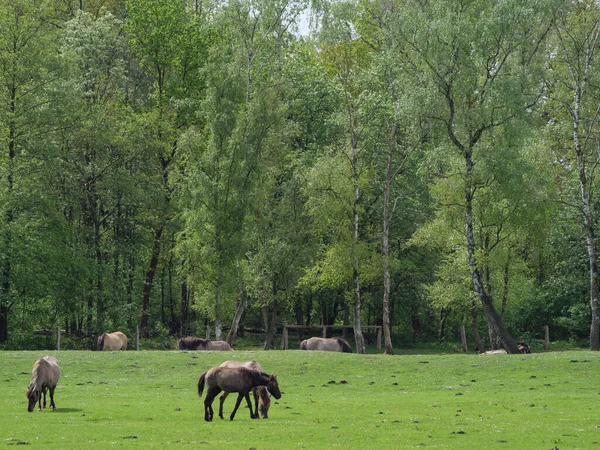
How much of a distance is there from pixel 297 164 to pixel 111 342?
721 inches

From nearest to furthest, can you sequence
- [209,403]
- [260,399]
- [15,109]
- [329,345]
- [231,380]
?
[209,403] < [231,380] < [260,399] < [329,345] < [15,109]

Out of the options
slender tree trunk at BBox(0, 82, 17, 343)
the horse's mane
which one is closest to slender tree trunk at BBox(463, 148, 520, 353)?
the horse's mane

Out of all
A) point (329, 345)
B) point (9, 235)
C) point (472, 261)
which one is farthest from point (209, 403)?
point (9, 235)

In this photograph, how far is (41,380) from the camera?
973 inches

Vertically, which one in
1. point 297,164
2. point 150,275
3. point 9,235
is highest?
point 297,164

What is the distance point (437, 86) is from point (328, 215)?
11097mm

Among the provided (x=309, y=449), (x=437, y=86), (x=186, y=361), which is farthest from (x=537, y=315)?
(x=309, y=449)

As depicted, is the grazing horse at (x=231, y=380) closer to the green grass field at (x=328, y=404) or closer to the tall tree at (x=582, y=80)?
the green grass field at (x=328, y=404)

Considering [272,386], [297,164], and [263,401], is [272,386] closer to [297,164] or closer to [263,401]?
[263,401]

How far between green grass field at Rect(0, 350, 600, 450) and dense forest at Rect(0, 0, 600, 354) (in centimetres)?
1066

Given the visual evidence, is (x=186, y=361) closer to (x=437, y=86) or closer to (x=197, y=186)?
(x=197, y=186)

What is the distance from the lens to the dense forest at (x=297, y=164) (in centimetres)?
4603

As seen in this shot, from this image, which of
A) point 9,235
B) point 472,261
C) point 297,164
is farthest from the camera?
point 297,164

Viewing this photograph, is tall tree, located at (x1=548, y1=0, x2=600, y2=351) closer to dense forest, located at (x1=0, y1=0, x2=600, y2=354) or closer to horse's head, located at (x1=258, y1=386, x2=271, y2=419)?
dense forest, located at (x1=0, y1=0, x2=600, y2=354)
